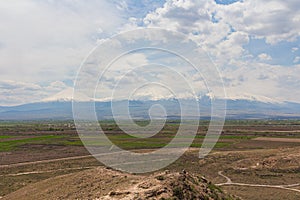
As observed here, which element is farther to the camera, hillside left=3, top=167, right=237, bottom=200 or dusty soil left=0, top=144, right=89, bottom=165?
dusty soil left=0, top=144, right=89, bottom=165

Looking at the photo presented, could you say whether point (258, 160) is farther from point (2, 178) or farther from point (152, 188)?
point (2, 178)

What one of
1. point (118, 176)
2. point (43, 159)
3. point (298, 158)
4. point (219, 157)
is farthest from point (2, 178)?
point (298, 158)

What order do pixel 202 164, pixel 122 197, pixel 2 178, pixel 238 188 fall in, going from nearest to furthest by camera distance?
pixel 122 197 < pixel 238 188 < pixel 2 178 < pixel 202 164

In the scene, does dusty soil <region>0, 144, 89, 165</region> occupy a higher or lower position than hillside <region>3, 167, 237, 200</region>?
lower

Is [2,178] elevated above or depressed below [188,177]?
below

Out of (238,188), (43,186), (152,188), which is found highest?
(152,188)

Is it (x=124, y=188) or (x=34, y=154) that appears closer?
(x=124, y=188)

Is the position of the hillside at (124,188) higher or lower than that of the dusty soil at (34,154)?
higher

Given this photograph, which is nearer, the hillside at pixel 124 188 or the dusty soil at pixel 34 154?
the hillside at pixel 124 188

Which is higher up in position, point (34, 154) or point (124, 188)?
point (124, 188)

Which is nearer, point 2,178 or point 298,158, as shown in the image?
point 2,178

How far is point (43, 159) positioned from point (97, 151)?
613 inches

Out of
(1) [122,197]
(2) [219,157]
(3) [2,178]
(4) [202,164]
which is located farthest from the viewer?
(2) [219,157]

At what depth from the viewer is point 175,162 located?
219 feet
